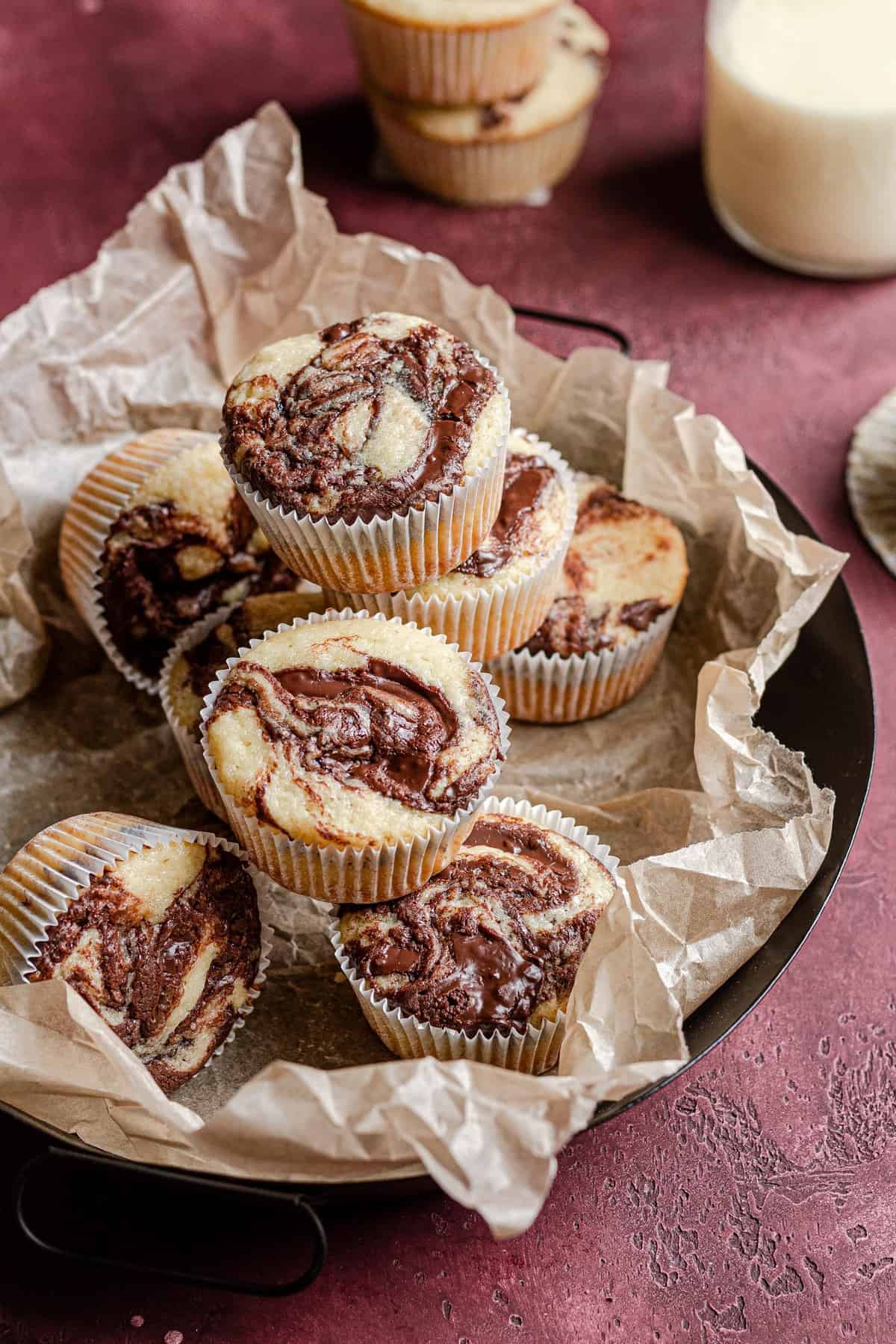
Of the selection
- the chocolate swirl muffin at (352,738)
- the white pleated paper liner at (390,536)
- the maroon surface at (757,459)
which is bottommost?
the maroon surface at (757,459)

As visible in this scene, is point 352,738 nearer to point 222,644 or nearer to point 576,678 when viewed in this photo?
point 222,644

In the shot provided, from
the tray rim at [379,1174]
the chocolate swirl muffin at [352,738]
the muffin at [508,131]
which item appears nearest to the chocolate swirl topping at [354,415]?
the chocolate swirl muffin at [352,738]

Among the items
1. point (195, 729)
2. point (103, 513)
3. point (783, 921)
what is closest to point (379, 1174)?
point (783, 921)

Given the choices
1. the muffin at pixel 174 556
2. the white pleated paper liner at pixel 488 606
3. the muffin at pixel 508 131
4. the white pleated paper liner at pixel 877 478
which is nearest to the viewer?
the white pleated paper liner at pixel 488 606

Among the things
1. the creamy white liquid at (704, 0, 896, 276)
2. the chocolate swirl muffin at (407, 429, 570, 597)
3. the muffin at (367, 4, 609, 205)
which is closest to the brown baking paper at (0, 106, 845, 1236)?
the chocolate swirl muffin at (407, 429, 570, 597)

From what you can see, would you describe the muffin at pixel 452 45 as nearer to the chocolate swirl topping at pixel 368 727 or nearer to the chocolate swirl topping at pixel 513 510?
the chocolate swirl topping at pixel 513 510

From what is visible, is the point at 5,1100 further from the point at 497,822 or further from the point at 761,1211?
the point at 761,1211

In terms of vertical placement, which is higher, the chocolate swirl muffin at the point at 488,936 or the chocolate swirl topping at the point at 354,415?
the chocolate swirl topping at the point at 354,415
